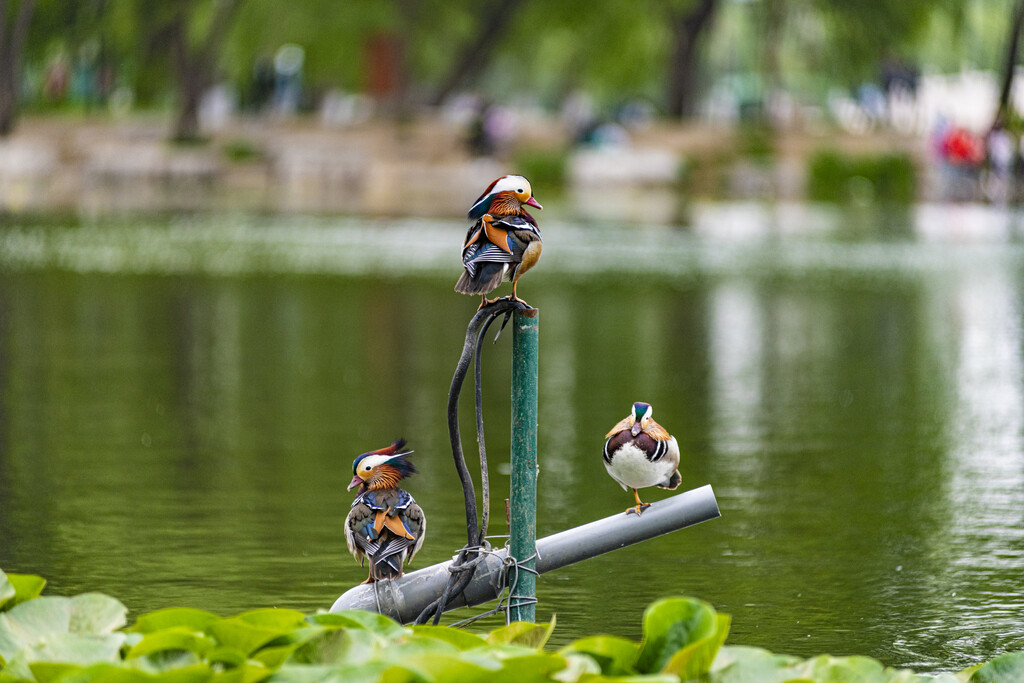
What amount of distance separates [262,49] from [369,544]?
4465 centimetres

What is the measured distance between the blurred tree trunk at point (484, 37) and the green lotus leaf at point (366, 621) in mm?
43557

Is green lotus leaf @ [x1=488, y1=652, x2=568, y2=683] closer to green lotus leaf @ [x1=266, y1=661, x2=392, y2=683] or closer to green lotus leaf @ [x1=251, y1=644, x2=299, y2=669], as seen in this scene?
green lotus leaf @ [x1=266, y1=661, x2=392, y2=683]

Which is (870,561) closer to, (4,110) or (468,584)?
(468,584)

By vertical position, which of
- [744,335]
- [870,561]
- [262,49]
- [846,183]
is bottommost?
[870,561]

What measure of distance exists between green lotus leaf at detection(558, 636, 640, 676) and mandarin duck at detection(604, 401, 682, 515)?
2.36 feet

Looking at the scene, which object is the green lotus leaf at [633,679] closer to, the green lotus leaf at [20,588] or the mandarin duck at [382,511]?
the mandarin duck at [382,511]

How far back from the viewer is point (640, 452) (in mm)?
4773

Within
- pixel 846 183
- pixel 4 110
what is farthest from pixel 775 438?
pixel 4 110

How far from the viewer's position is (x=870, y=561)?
23.6ft

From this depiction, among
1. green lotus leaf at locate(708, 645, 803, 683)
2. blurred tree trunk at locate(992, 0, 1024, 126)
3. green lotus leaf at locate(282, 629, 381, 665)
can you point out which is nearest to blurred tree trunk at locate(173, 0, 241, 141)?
blurred tree trunk at locate(992, 0, 1024, 126)

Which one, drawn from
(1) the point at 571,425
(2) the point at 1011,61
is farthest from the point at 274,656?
(2) the point at 1011,61

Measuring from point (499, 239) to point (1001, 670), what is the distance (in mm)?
1764

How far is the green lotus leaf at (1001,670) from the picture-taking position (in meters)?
4.21

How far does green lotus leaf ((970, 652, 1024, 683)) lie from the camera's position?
4.21m
